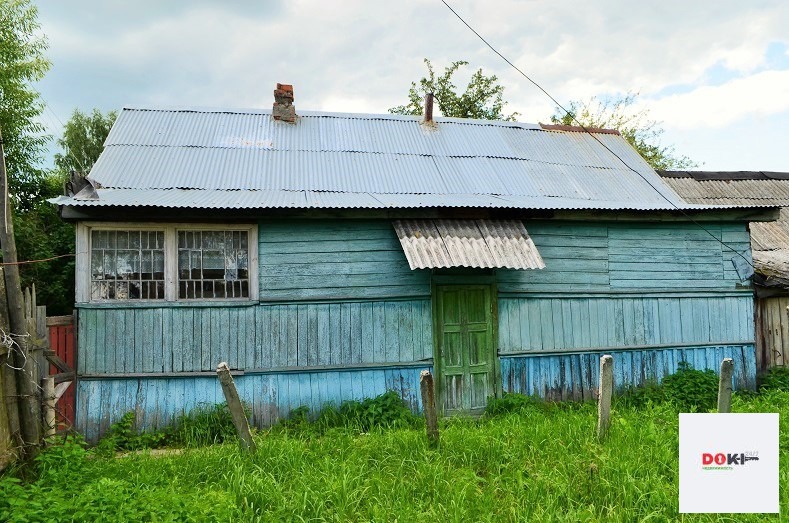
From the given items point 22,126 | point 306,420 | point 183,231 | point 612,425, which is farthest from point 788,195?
point 22,126

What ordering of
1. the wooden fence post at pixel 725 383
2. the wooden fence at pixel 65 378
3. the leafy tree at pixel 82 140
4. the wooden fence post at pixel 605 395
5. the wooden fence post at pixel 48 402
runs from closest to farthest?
the wooden fence post at pixel 48 402 < the wooden fence post at pixel 725 383 < the wooden fence post at pixel 605 395 < the wooden fence at pixel 65 378 < the leafy tree at pixel 82 140

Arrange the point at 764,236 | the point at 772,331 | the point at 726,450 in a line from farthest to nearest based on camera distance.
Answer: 1. the point at 764,236
2. the point at 772,331
3. the point at 726,450

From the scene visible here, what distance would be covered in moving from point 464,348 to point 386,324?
117 centimetres

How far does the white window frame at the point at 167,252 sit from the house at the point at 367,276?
0.02m

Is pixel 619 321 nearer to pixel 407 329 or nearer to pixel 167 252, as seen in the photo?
pixel 407 329

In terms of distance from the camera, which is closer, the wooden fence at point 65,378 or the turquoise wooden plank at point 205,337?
the wooden fence at point 65,378

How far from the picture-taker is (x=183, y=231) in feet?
21.7

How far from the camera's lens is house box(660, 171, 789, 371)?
848 cm

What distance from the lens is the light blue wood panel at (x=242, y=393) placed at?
628cm

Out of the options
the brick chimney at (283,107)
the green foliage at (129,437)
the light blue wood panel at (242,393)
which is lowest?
the green foliage at (129,437)

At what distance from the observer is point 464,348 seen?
720 cm

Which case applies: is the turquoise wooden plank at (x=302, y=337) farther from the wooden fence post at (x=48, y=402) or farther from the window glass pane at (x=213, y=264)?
the wooden fence post at (x=48, y=402)

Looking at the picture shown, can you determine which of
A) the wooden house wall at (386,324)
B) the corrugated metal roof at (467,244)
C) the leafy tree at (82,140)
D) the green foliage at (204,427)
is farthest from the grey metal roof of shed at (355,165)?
the leafy tree at (82,140)

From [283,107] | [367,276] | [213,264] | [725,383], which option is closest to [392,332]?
[367,276]
